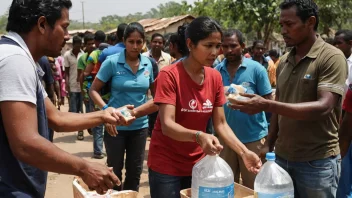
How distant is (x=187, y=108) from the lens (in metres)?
2.97

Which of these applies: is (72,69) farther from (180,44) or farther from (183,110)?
(183,110)

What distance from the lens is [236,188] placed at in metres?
2.99

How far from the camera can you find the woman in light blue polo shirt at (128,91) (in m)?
4.57

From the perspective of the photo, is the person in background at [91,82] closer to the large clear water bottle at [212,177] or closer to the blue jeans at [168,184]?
the blue jeans at [168,184]

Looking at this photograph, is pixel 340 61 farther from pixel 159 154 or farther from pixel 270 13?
pixel 270 13

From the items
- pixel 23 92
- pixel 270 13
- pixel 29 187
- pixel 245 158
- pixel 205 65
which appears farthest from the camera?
pixel 270 13

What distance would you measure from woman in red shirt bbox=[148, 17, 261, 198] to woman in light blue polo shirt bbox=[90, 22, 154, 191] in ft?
4.85

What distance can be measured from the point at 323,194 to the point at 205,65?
127 centimetres

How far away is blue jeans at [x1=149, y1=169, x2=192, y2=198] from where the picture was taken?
10.0ft

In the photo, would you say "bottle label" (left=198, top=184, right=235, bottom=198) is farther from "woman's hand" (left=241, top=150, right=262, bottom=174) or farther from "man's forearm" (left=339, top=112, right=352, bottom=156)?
"man's forearm" (left=339, top=112, right=352, bottom=156)

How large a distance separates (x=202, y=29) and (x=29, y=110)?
56.3 inches

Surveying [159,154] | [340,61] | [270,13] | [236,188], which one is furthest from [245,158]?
[270,13]

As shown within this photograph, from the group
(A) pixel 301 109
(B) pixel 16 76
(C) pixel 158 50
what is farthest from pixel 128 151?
(C) pixel 158 50

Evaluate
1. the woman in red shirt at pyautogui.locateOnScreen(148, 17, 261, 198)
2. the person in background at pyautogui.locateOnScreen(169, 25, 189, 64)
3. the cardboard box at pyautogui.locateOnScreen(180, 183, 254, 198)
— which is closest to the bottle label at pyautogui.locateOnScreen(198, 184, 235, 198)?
the cardboard box at pyautogui.locateOnScreen(180, 183, 254, 198)
